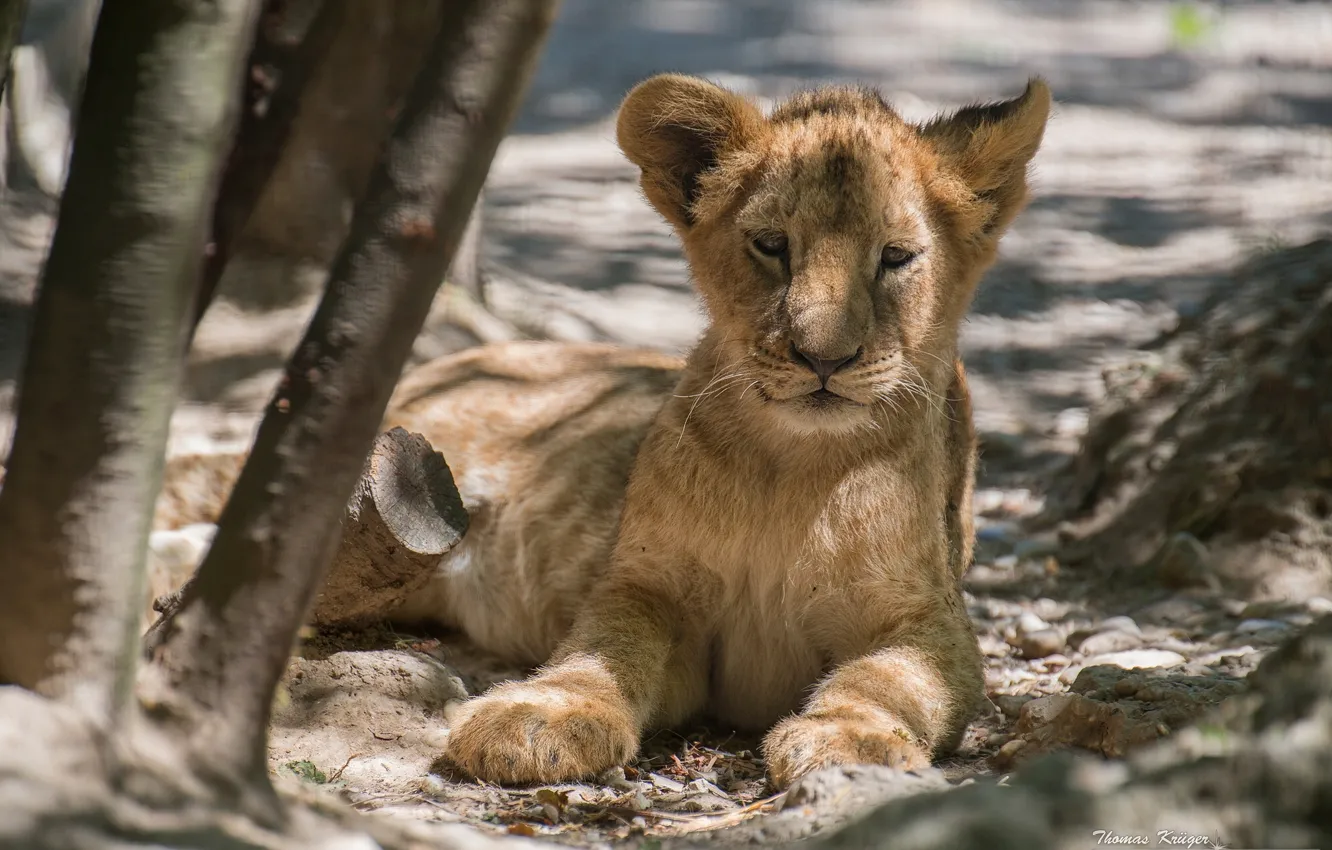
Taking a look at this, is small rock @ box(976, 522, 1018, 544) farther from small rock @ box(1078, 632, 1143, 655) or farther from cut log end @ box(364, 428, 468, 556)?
cut log end @ box(364, 428, 468, 556)

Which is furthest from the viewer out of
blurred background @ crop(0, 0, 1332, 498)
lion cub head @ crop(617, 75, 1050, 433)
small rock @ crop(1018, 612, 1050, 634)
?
blurred background @ crop(0, 0, 1332, 498)

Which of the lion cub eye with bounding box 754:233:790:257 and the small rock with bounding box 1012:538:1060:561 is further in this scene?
the small rock with bounding box 1012:538:1060:561

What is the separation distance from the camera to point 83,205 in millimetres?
2391

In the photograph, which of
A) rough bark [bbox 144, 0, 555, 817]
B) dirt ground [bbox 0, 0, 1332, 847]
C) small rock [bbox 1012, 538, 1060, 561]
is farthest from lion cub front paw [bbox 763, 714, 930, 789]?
small rock [bbox 1012, 538, 1060, 561]

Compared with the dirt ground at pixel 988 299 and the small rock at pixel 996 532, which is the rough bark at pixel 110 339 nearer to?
the dirt ground at pixel 988 299

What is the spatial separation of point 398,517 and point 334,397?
2.03m

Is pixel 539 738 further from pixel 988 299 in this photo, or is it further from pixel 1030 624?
pixel 988 299

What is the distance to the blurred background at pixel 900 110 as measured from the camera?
268 inches

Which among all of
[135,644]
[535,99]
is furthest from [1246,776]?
[535,99]

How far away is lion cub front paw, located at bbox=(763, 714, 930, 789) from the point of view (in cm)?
392

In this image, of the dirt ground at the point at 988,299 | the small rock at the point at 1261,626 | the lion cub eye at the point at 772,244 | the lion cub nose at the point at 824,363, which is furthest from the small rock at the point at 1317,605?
the lion cub eye at the point at 772,244

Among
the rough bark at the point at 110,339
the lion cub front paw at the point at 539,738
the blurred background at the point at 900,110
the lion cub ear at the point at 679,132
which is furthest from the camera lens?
the blurred background at the point at 900,110

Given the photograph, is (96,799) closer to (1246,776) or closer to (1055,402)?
(1246,776)

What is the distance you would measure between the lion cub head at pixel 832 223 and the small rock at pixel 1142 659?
116cm
